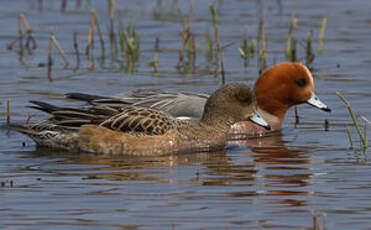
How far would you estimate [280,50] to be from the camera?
565 inches

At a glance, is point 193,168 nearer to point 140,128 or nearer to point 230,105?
→ point 140,128

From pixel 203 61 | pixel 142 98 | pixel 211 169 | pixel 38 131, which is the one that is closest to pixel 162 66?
pixel 203 61

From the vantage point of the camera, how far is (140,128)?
8.55 meters

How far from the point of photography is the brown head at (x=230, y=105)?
8805 mm

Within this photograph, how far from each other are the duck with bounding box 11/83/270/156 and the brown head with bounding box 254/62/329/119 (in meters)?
1.50

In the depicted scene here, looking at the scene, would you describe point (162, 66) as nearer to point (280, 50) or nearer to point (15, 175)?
point (280, 50)

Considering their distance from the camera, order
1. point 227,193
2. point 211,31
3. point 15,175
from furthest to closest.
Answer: point 211,31 < point 15,175 < point 227,193

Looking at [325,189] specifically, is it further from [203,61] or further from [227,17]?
[227,17]

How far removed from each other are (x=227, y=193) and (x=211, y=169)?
1.04 metres

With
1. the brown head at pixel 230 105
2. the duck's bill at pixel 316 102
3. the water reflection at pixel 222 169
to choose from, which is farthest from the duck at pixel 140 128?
the duck's bill at pixel 316 102

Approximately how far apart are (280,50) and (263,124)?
573 cm

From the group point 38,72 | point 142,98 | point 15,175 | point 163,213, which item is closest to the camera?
point 163,213

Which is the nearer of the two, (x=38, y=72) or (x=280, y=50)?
(x=38, y=72)

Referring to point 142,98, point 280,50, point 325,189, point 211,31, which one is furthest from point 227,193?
Result: point 211,31
